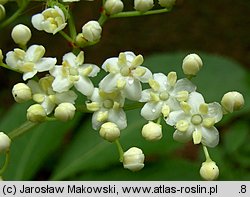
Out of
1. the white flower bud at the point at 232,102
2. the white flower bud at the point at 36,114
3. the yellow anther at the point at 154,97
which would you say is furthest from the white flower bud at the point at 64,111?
the white flower bud at the point at 232,102

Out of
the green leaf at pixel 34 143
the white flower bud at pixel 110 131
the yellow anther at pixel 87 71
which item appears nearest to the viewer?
the white flower bud at pixel 110 131

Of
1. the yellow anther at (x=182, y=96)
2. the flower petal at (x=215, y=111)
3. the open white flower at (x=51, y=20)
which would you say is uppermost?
the open white flower at (x=51, y=20)

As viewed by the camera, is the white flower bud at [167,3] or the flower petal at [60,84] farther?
the white flower bud at [167,3]

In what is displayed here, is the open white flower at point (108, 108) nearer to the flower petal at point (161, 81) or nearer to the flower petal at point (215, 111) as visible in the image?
the flower petal at point (161, 81)

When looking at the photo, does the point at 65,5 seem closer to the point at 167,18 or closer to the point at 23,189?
the point at 23,189

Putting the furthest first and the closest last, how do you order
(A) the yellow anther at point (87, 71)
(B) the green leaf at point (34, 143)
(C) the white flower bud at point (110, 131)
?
1. (B) the green leaf at point (34, 143)
2. (A) the yellow anther at point (87, 71)
3. (C) the white flower bud at point (110, 131)

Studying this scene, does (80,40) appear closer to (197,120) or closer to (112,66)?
(112,66)
